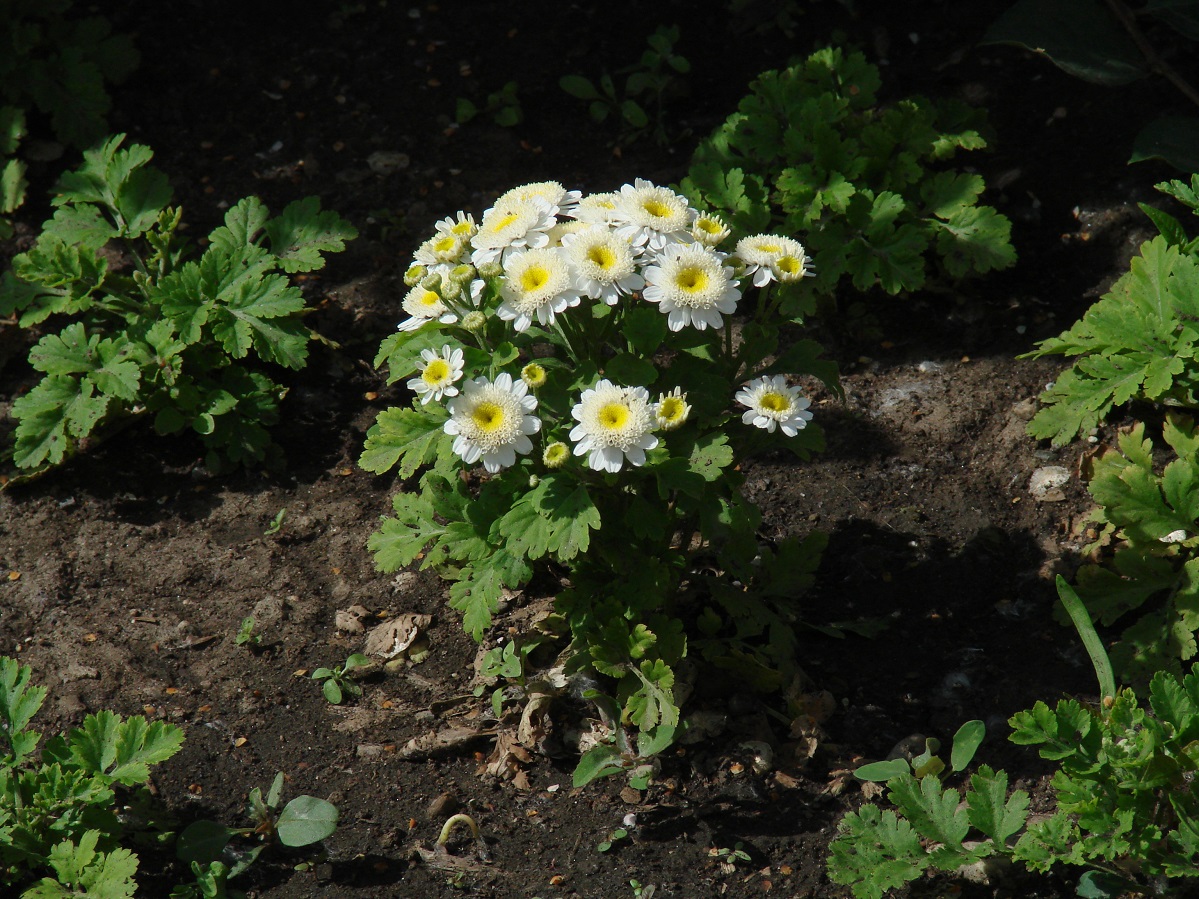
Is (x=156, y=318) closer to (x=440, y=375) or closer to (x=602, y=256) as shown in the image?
(x=440, y=375)

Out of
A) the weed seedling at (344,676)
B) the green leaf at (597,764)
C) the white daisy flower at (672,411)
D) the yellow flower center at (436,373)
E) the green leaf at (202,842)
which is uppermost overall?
the yellow flower center at (436,373)

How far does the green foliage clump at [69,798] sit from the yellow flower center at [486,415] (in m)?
1.05

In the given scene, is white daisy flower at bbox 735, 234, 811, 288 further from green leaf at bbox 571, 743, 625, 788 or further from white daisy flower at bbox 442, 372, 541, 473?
green leaf at bbox 571, 743, 625, 788

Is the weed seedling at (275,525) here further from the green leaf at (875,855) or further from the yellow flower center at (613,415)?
the green leaf at (875,855)

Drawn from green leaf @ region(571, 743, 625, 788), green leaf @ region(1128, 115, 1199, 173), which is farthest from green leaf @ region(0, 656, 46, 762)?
green leaf @ region(1128, 115, 1199, 173)

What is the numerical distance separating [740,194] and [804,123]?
384mm

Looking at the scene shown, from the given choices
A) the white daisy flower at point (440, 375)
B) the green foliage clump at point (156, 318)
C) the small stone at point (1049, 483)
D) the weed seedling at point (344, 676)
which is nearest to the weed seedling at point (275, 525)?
the green foliage clump at point (156, 318)

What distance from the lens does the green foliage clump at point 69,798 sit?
7.70 ft

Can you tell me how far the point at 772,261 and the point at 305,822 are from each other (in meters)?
1.72

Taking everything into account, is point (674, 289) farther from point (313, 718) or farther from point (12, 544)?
point (12, 544)

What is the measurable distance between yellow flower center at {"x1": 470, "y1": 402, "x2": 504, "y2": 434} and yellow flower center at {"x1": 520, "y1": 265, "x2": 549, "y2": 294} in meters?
0.26

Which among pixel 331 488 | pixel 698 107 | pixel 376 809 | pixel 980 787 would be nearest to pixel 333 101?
pixel 698 107

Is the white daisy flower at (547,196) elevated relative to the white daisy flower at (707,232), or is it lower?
elevated

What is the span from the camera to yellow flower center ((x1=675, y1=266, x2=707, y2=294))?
7.71 ft
